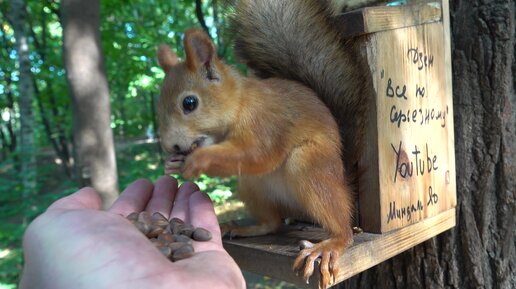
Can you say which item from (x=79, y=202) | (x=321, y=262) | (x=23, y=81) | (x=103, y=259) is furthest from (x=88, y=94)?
(x=23, y=81)

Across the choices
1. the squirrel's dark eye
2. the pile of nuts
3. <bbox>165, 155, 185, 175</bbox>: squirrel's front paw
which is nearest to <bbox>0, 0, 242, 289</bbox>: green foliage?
the squirrel's dark eye

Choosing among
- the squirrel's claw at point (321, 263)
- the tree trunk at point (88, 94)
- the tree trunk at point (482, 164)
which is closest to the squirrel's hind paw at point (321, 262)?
the squirrel's claw at point (321, 263)

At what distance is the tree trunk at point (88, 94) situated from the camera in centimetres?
210

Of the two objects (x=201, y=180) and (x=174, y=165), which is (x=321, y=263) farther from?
(x=201, y=180)

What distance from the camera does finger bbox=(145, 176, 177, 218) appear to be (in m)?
1.18

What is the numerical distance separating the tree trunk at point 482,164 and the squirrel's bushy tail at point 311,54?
0.44m

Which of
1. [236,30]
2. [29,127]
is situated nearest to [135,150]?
[29,127]

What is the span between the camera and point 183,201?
117cm

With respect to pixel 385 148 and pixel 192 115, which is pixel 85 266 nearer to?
pixel 192 115

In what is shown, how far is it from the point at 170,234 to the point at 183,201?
229 millimetres

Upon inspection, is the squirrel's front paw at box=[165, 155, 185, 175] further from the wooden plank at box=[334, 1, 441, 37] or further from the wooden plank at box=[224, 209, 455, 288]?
the wooden plank at box=[334, 1, 441, 37]

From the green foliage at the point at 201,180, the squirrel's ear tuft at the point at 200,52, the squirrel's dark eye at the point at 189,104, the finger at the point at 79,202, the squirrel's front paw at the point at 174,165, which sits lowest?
the green foliage at the point at 201,180

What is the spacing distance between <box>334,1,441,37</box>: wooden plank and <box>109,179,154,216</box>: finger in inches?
27.5

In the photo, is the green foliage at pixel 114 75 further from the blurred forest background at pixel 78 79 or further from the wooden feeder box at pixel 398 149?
the wooden feeder box at pixel 398 149
